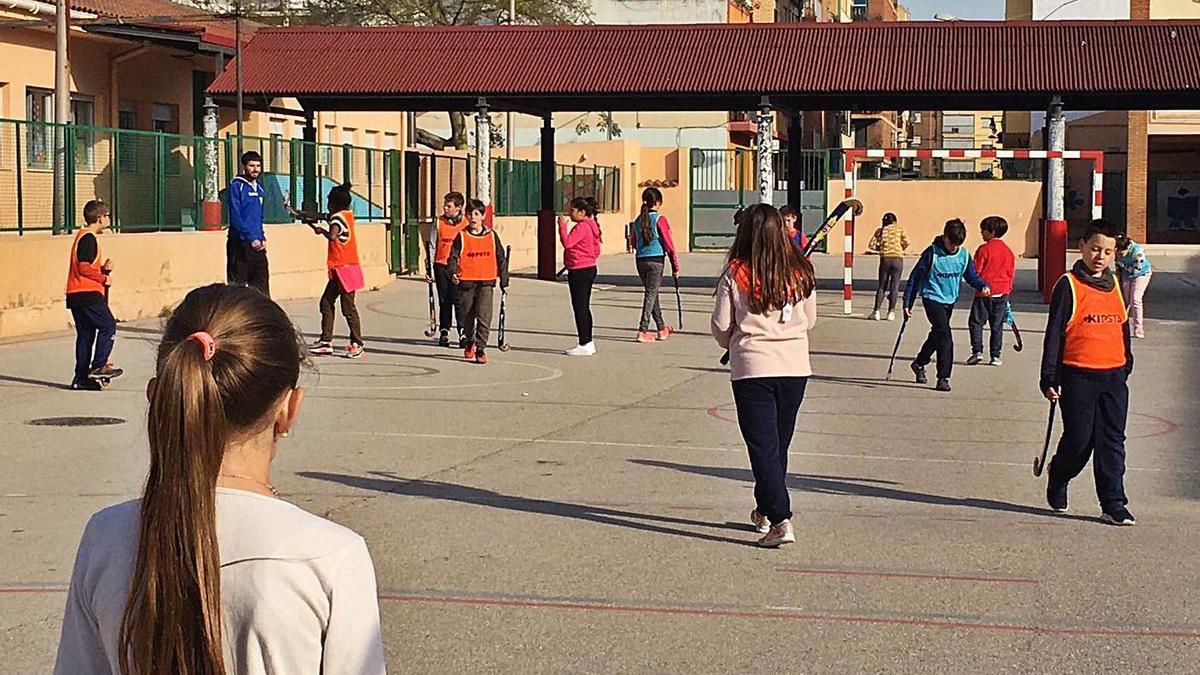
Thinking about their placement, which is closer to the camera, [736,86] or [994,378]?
[994,378]

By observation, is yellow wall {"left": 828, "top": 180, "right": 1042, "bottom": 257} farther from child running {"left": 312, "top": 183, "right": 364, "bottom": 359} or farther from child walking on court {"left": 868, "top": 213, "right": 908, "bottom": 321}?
child running {"left": 312, "top": 183, "right": 364, "bottom": 359}

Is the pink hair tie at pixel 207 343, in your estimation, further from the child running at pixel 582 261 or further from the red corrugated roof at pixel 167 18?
the red corrugated roof at pixel 167 18

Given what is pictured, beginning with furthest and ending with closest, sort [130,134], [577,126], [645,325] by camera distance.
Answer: [577,126], [130,134], [645,325]

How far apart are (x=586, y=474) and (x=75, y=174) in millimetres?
12289

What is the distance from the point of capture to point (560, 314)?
2588cm

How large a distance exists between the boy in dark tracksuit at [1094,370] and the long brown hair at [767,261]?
1559 mm

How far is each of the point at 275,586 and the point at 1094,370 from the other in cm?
746

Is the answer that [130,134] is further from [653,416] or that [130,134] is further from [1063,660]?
[1063,660]

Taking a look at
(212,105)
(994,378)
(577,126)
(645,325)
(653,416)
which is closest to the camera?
(653,416)

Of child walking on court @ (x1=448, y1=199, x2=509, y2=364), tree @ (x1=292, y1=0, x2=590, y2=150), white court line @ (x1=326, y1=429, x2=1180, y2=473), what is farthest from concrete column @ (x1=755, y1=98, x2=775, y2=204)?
tree @ (x1=292, y1=0, x2=590, y2=150)

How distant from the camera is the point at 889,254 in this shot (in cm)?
2498

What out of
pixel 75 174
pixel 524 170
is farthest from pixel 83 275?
pixel 524 170

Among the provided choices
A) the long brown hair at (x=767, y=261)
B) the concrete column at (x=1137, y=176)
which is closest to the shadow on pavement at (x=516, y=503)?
the long brown hair at (x=767, y=261)

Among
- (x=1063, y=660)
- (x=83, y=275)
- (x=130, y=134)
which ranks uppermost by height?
(x=130, y=134)
